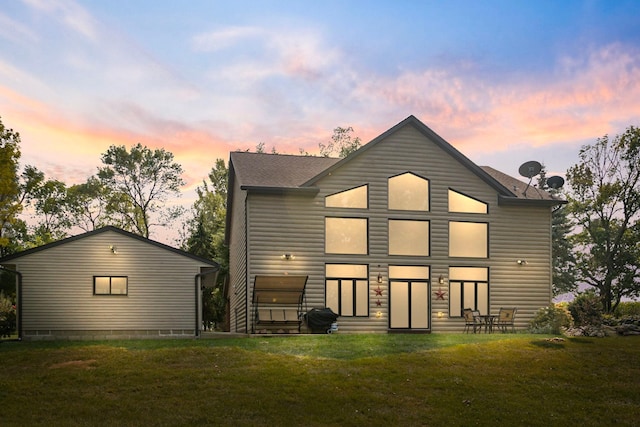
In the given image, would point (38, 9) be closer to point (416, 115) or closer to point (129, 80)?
point (129, 80)

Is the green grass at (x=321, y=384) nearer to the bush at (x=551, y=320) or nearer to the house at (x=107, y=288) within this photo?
the bush at (x=551, y=320)

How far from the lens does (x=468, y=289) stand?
27.8 m

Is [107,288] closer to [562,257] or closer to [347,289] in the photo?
[347,289]

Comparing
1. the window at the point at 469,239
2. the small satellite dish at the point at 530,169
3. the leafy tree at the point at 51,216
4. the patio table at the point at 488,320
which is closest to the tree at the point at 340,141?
the leafy tree at the point at 51,216

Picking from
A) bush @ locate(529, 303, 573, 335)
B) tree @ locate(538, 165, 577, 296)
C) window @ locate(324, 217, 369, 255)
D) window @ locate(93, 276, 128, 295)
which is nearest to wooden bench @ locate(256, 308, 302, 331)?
window @ locate(324, 217, 369, 255)

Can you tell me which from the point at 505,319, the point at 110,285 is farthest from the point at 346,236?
the point at 110,285

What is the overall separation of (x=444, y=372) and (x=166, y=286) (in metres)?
13.6

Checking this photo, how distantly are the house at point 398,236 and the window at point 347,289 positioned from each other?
4cm

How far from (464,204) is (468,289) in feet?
10.9

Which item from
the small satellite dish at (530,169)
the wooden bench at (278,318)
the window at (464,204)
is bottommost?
the wooden bench at (278,318)

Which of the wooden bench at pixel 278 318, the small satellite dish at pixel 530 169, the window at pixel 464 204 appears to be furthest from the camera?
the small satellite dish at pixel 530 169

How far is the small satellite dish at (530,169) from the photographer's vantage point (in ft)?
101

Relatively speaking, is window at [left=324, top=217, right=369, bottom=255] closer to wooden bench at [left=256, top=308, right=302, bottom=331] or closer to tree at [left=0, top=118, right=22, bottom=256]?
wooden bench at [left=256, top=308, right=302, bottom=331]

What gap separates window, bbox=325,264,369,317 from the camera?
26125mm
